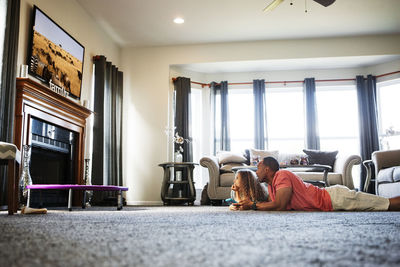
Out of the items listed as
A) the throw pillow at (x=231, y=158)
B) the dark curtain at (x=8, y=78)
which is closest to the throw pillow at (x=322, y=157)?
the throw pillow at (x=231, y=158)

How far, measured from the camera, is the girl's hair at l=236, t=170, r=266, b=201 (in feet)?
11.1

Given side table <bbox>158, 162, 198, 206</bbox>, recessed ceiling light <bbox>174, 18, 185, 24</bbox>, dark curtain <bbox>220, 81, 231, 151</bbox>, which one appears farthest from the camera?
dark curtain <bbox>220, 81, 231, 151</bbox>

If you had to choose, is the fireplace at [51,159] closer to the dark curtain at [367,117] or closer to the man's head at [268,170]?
the man's head at [268,170]

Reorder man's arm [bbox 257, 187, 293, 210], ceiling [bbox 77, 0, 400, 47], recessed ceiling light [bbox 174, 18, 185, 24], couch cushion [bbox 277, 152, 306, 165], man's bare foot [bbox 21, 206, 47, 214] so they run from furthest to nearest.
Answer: couch cushion [bbox 277, 152, 306, 165] < recessed ceiling light [bbox 174, 18, 185, 24] < ceiling [bbox 77, 0, 400, 47] < man's arm [bbox 257, 187, 293, 210] < man's bare foot [bbox 21, 206, 47, 214]

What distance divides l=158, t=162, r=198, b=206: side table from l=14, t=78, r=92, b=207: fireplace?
4.11ft

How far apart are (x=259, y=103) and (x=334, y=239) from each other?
595 centimetres

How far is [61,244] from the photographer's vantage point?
3.88 feet

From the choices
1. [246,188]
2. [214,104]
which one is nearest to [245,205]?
[246,188]

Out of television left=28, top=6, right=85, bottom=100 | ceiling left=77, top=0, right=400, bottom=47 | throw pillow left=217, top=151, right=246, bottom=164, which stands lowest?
throw pillow left=217, top=151, right=246, bottom=164

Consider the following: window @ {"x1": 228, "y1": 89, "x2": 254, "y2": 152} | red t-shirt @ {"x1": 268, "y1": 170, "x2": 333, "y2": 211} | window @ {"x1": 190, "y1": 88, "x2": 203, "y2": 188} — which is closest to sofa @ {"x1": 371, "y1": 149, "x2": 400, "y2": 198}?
red t-shirt @ {"x1": 268, "y1": 170, "x2": 333, "y2": 211}

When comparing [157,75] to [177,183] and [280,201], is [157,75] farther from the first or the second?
[280,201]

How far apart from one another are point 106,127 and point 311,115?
352cm

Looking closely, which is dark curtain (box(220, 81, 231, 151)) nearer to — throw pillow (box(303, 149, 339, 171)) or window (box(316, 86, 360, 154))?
throw pillow (box(303, 149, 339, 171))

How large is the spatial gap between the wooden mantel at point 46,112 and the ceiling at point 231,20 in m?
1.61
